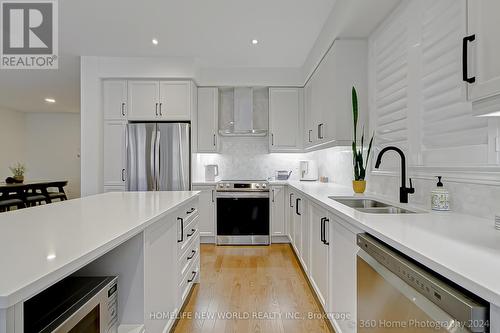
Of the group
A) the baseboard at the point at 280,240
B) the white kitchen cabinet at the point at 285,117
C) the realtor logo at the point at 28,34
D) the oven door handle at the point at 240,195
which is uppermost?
the realtor logo at the point at 28,34

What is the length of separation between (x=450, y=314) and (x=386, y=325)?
1.31 ft

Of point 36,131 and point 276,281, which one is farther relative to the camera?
point 36,131

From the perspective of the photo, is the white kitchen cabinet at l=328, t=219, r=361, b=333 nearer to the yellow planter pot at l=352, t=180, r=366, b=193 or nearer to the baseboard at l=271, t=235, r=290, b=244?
the yellow planter pot at l=352, t=180, r=366, b=193

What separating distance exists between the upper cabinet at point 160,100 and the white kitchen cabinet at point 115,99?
0.09m

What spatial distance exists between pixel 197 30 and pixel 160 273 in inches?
102

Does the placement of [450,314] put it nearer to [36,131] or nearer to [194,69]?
[194,69]

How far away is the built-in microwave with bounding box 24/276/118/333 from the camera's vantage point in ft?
2.69

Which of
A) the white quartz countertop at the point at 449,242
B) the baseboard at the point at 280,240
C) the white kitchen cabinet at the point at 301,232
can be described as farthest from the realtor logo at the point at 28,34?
the baseboard at the point at 280,240

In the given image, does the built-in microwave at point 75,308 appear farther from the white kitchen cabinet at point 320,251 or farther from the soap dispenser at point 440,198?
the soap dispenser at point 440,198

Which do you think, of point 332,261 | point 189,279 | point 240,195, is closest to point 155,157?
point 240,195

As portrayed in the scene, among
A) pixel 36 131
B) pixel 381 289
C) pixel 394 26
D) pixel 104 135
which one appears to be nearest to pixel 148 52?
pixel 104 135

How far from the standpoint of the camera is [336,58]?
102 inches

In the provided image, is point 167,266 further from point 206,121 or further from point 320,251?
point 206,121

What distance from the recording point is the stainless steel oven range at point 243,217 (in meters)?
3.86
